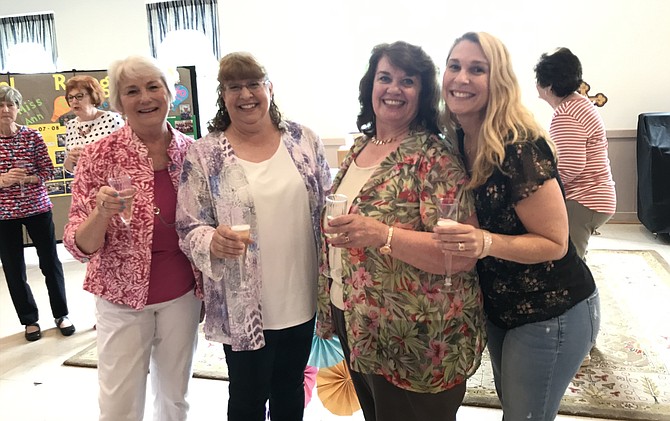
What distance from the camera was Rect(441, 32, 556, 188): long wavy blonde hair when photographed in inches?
48.9

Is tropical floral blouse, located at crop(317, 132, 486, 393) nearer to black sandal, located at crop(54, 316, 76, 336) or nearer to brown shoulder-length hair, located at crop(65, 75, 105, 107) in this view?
brown shoulder-length hair, located at crop(65, 75, 105, 107)

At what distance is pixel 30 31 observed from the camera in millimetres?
7316

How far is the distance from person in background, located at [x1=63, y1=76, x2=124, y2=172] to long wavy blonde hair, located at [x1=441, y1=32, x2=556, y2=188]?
220 cm

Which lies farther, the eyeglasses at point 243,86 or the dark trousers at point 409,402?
the eyeglasses at point 243,86

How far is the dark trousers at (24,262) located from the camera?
10.8 ft

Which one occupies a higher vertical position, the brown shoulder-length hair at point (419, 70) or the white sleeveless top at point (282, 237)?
the brown shoulder-length hair at point (419, 70)

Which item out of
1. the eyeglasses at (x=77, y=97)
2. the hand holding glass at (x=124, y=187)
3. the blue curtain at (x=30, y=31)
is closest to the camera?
the hand holding glass at (x=124, y=187)

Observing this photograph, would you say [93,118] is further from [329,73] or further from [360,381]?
[329,73]

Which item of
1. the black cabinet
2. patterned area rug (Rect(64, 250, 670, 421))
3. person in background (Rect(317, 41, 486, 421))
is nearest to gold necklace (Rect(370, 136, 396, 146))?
person in background (Rect(317, 41, 486, 421))

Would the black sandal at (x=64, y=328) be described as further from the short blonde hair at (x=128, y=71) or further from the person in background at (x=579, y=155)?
the person in background at (x=579, y=155)

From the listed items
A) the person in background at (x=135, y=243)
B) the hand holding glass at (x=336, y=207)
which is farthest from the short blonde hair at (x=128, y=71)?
the hand holding glass at (x=336, y=207)

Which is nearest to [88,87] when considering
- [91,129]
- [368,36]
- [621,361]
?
[91,129]

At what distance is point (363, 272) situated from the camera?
1384mm

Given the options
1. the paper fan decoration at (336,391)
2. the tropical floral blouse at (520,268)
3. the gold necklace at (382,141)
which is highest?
the gold necklace at (382,141)
